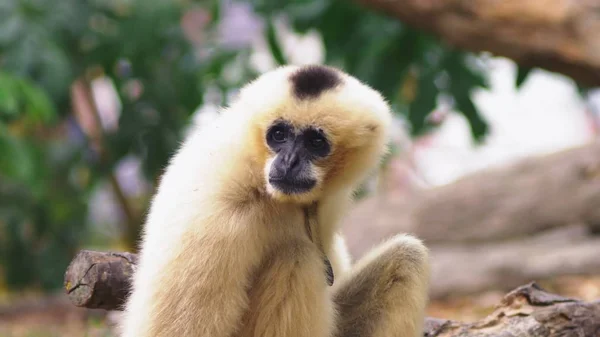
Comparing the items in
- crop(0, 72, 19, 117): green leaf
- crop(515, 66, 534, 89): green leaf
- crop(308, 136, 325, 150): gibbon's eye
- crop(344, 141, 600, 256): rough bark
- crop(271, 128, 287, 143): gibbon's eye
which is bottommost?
crop(344, 141, 600, 256): rough bark

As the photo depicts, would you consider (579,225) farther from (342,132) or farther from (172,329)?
(172,329)

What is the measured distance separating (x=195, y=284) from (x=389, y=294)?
94 cm

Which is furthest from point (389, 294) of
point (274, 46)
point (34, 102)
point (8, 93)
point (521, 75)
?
point (274, 46)

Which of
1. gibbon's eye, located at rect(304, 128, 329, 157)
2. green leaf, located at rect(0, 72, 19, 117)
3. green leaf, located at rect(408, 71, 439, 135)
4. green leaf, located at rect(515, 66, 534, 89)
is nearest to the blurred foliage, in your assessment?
green leaf, located at rect(408, 71, 439, 135)

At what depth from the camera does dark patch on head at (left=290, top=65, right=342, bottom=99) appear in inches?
134

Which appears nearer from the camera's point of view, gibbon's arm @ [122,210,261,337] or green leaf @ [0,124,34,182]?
gibbon's arm @ [122,210,261,337]

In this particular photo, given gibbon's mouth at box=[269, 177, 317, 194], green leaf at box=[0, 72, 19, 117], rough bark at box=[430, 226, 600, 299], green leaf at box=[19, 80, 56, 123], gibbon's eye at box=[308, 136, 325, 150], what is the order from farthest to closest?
1. rough bark at box=[430, 226, 600, 299]
2. green leaf at box=[19, 80, 56, 123]
3. green leaf at box=[0, 72, 19, 117]
4. gibbon's eye at box=[308, 136, 325, 150]
5. gibbon's mouth at box=[269, 177, 317, 194]

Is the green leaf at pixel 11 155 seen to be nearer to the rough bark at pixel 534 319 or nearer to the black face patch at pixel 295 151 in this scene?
the black face patch at pixel 295 151

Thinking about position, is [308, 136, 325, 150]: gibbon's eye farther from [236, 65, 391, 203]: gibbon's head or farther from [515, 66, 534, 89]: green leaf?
[515, 66, 534, 89]: green leaf

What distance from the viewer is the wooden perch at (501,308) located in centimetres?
355

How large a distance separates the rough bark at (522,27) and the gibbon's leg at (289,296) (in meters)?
3.72

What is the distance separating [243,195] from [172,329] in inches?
24.8

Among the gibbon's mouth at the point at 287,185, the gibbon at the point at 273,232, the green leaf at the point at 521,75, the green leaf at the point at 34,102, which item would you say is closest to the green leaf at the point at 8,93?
the green leaf at the point at 34,102

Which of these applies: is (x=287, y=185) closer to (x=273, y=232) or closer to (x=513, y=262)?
(x=273, y=232)
